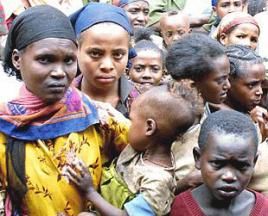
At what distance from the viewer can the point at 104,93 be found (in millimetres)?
3328

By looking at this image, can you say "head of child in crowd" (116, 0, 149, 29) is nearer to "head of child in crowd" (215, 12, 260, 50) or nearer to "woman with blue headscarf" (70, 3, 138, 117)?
"head of child in crowd" (215, 12, 260, 50)

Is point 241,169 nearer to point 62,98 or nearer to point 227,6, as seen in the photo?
point 62,98

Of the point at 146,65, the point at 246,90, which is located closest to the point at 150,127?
the point at 246,90

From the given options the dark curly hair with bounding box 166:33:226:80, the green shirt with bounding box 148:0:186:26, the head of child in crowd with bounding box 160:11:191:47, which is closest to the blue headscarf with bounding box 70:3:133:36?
the dark curly hair with bounding box 166:33:226:80

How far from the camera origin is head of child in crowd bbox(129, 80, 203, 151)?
273 centimetres

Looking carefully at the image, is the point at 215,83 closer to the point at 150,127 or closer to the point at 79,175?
the point at 150,127

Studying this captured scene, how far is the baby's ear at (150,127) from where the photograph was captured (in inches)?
108

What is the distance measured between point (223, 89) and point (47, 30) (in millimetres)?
943

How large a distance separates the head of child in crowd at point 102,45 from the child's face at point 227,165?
777 mm

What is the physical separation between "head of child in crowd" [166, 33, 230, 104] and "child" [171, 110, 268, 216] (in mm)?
409

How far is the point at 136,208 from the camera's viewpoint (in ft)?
8.65

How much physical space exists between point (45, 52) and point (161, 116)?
1.74 ft

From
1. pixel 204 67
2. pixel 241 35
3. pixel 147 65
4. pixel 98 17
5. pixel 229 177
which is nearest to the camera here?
pixel 229 177

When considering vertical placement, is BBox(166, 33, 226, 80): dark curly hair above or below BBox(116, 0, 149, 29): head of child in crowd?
above
